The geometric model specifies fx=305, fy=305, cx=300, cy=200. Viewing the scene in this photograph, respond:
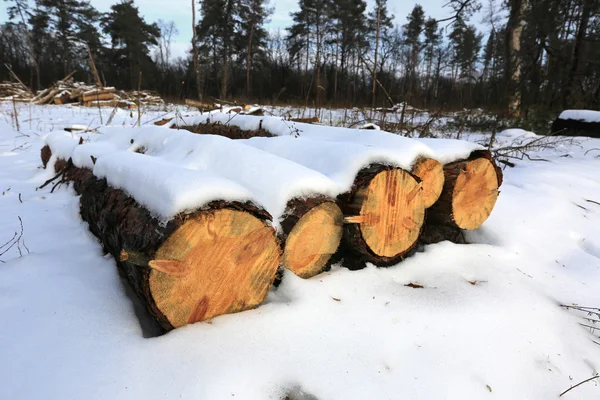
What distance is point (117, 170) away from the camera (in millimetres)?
1465

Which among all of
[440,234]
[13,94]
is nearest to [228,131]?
[440,234]

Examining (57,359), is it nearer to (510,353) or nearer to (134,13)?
(510,353)

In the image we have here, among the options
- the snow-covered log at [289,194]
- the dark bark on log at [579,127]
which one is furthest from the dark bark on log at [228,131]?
the dark bark on log at [579,127]

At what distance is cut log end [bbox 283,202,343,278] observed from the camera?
1308mm

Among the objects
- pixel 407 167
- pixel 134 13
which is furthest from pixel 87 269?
pixel 134 13

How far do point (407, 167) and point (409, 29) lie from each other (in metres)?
27.9

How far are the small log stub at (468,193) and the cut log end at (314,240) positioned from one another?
29.6 inches

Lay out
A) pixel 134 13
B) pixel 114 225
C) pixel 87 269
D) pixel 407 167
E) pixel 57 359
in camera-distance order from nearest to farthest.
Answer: pixel 57 359, pixel 114 225, pixel 87 269, pixel 407 167, pixel 134 13

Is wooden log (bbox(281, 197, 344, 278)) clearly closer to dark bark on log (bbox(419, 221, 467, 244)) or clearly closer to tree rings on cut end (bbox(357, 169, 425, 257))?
tree rings on cut end (bbox(357, 169, 425, 257))

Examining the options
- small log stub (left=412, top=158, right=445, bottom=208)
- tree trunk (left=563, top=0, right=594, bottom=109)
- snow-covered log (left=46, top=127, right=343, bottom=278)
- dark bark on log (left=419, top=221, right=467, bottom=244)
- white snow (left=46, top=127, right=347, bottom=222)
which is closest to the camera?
white snow (left=46, top=127, right=347, bottom=222)

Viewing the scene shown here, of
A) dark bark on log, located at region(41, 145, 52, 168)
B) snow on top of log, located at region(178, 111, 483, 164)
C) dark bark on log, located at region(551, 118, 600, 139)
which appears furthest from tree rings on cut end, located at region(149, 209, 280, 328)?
dark bark on log, located at region(551, 118, 600, 139)

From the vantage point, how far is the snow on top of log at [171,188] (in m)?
0.98

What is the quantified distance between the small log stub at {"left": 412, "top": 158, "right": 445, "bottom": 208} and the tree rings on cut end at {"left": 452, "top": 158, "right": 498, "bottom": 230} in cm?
9

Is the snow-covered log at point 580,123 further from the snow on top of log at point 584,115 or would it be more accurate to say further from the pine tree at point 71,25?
the pine tree at point 71,25
